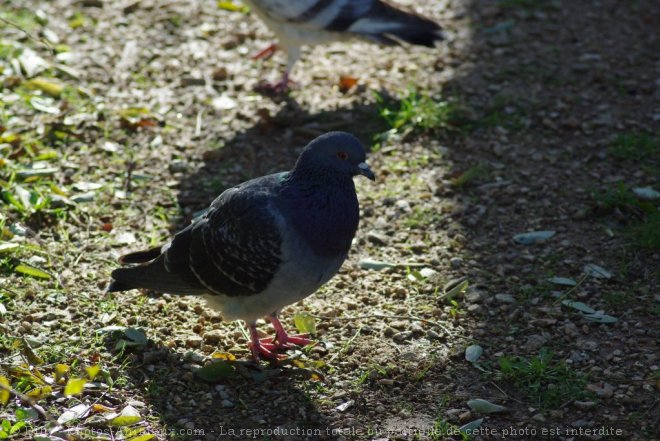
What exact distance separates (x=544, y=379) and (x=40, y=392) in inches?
94.0

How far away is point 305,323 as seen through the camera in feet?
15.1

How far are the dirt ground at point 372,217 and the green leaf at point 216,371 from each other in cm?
1

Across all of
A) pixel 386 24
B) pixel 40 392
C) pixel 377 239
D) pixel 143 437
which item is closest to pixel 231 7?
pixel 386 24

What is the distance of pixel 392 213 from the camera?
18.5ft

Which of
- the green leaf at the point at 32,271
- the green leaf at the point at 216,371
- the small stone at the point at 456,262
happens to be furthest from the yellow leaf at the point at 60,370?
the small stone at the point at 456,262

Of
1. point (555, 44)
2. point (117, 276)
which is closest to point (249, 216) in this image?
point (117, 276)

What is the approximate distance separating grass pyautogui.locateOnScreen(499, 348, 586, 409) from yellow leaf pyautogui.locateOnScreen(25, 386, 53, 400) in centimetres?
215

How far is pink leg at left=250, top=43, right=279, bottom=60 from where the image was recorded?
7520mm

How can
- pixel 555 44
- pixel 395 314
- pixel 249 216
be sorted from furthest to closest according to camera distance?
pixel 555 44 → pixel 395 314 → pixel 249 216

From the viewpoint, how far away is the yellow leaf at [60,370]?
3.97 meters

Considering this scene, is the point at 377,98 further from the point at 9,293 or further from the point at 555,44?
the point at 9,293

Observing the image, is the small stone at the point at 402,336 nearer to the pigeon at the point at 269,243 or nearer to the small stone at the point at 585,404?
the pigeon at the point at 269,243

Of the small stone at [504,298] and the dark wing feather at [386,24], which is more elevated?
the dark wing feather at [386,24]

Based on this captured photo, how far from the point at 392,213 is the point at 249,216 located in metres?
1.67
